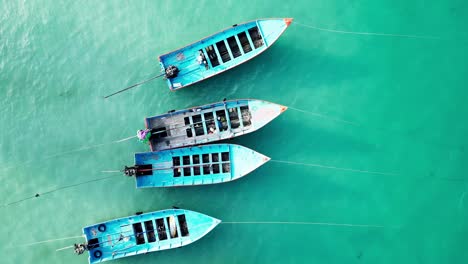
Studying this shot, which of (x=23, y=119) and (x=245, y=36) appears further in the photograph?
(x=23, y=119)

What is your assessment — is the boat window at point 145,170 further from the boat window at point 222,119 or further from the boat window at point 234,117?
the boat window at point 234,117

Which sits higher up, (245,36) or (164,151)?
(245,36)

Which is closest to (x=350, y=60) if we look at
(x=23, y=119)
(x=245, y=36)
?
(x=245, y=36)

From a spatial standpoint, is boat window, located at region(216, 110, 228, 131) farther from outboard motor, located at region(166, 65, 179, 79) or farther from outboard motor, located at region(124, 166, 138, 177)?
outboard motor, located at region(124, 166, 138, 177)

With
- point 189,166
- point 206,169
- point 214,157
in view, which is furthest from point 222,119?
point 189,166

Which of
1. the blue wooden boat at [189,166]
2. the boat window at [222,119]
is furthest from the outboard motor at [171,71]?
the blue wooden boat at [189,166]

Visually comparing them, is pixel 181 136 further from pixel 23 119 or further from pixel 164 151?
pixel 23 119

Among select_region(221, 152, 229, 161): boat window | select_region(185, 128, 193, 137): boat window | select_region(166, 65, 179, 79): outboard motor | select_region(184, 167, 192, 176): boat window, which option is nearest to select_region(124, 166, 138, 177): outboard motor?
select_region(184, 167, 192, 176): boat window
